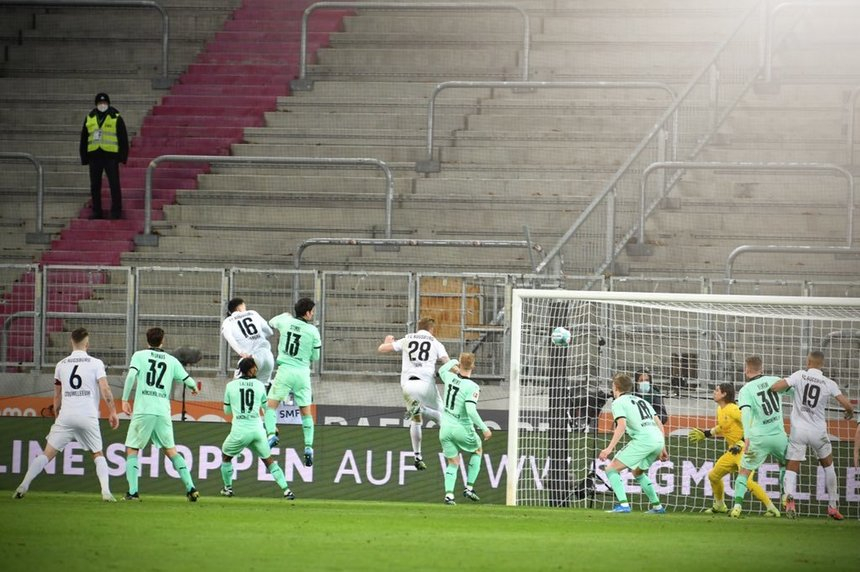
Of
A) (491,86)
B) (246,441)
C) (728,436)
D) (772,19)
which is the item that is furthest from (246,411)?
(772,19)

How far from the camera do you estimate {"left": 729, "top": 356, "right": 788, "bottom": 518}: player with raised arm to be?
16.6 m

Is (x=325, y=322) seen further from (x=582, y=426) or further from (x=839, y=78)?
(x=839, y=78)

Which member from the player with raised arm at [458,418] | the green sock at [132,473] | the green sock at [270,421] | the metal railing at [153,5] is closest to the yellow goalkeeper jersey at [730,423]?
the player with raised arm at [458,418]

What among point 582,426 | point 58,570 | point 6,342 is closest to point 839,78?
point 582,426

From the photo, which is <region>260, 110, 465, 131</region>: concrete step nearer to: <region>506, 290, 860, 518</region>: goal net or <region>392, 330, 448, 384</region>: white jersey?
<region>506, 290, 860, 518</region>: goal net

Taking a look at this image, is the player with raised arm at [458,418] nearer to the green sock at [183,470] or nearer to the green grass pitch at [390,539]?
the green grass pitch at [390,539]

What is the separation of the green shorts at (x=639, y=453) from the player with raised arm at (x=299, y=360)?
3.76 meters

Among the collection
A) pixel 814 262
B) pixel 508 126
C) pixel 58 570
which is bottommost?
pixel 58 570

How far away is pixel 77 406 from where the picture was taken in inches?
637

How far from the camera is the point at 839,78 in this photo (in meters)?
23.5

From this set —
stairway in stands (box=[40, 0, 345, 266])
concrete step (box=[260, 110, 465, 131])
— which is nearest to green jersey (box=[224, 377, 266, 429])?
stairway in stands (box=[40, 0, 345, 266])

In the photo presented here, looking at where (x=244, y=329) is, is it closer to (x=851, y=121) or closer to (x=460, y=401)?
(x=460, y=401)

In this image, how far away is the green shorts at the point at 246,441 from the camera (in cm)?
A: 1656

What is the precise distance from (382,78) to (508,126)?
9.10 ft
